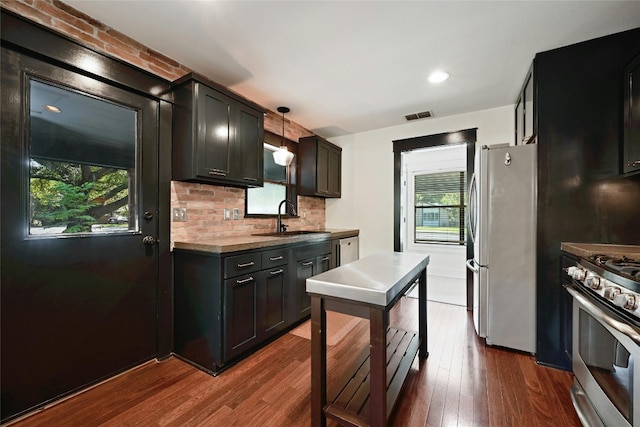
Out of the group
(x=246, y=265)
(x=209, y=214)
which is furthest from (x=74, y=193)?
(x=246, y=265)

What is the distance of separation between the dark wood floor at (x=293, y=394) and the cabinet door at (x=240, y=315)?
17 cm

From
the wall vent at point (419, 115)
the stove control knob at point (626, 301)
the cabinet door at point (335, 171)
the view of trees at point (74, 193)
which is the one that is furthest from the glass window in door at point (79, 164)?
the wall vent at point (419, 115)

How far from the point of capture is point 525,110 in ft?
8.93

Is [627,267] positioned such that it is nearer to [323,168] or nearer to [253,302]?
[253,302]

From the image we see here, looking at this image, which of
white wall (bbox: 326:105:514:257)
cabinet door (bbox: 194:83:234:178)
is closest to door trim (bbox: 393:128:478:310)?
white wall (bbox: 326:105:514:257)

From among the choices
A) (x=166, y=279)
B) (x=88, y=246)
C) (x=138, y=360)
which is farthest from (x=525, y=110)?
(x=138, y=360)

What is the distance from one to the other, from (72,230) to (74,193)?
0.25 metres

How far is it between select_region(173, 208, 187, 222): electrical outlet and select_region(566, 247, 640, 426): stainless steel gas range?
2.89 m

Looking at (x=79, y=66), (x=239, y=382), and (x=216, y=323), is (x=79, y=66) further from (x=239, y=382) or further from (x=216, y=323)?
(x=239, y=382)

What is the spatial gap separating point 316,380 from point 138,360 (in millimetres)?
1615

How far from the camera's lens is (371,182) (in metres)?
4.34

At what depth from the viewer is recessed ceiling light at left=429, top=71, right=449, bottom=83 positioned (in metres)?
2.60

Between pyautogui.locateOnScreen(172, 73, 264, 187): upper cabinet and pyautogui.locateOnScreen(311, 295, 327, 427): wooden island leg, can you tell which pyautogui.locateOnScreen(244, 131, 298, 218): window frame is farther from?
pyautogui.locateOnScreen(311, 295, 327, 427): wooden island leg

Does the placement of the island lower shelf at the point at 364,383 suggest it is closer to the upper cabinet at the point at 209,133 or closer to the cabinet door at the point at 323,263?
the cabinet door at the point at 323,263
